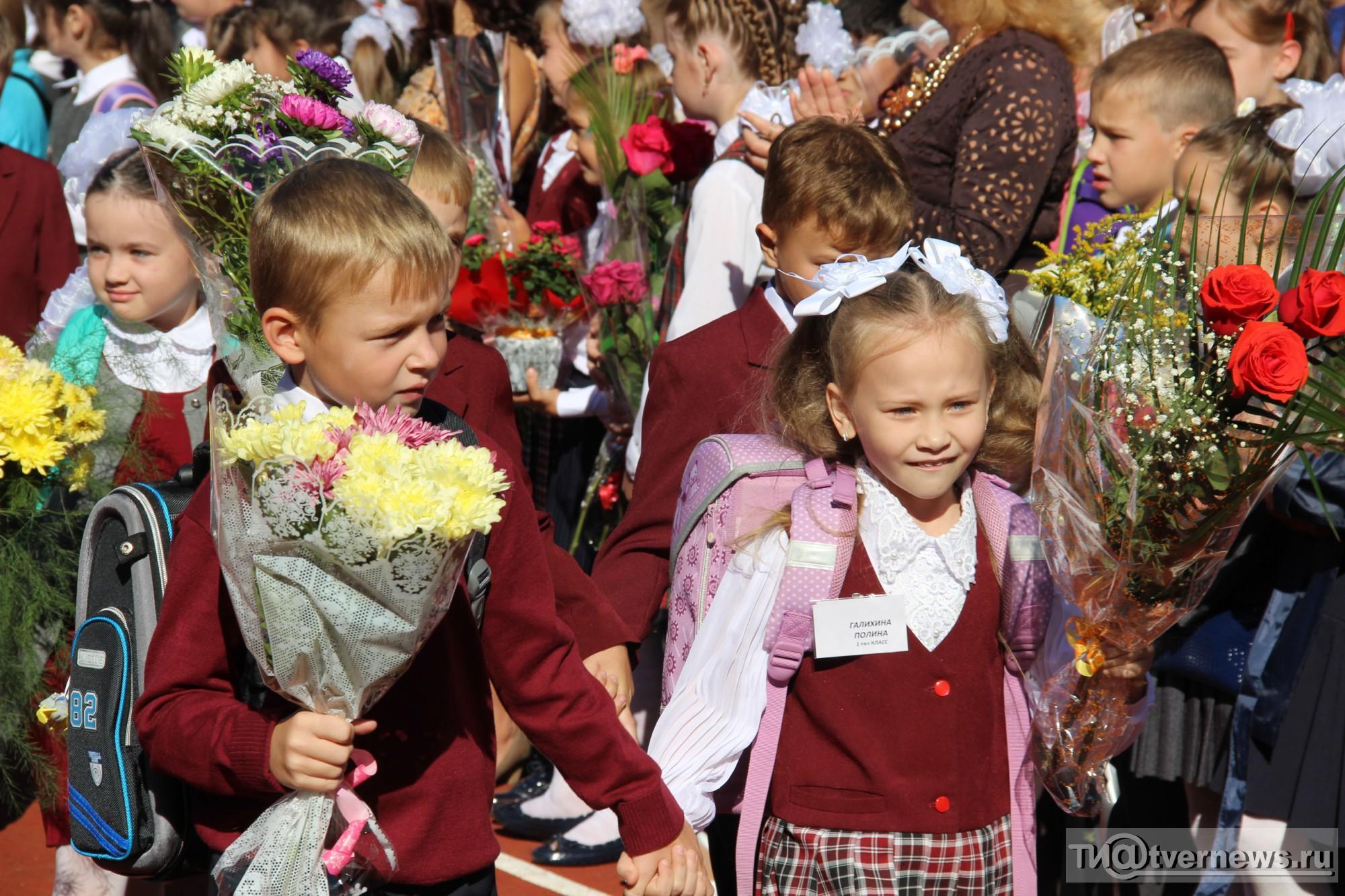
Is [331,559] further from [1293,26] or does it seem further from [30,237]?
[30,237]

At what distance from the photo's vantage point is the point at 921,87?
4.59m

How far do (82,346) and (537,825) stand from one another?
2.47 meters

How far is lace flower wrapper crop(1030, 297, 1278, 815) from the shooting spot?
2.47 meters

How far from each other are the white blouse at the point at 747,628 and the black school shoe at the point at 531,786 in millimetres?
2671

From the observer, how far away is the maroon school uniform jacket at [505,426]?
295cm

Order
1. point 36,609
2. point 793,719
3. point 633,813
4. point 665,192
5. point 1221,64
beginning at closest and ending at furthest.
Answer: point 633,813 < point 793,719 < point 36,609 < point 1221,64 < point 665,192

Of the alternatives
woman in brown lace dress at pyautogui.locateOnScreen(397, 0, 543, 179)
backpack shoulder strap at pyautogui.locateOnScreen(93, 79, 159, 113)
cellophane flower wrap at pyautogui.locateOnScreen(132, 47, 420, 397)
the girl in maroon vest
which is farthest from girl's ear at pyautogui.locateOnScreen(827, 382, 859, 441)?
backpack shoulder strap at pyautogui.locateOnScreen(93, 79, 159, 113)

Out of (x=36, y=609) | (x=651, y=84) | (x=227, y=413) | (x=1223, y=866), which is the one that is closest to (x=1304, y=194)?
(x=1223, y=866)

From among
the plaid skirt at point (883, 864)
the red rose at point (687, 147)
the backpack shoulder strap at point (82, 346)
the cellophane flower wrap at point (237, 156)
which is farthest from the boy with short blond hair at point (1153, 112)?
the backpack shoulder strap at point (82, 346)

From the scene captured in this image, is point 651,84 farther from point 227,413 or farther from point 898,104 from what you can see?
point 227,413

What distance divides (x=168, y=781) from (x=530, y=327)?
3.01 m

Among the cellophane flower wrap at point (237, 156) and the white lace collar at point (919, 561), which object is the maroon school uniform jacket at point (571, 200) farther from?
the white lace collar at point (919, 561)

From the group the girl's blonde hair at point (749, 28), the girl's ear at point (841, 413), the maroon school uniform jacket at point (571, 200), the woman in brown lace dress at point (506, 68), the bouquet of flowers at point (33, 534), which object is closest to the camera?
the girl's ear at point (841, 413)

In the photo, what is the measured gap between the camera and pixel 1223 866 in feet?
11.6
